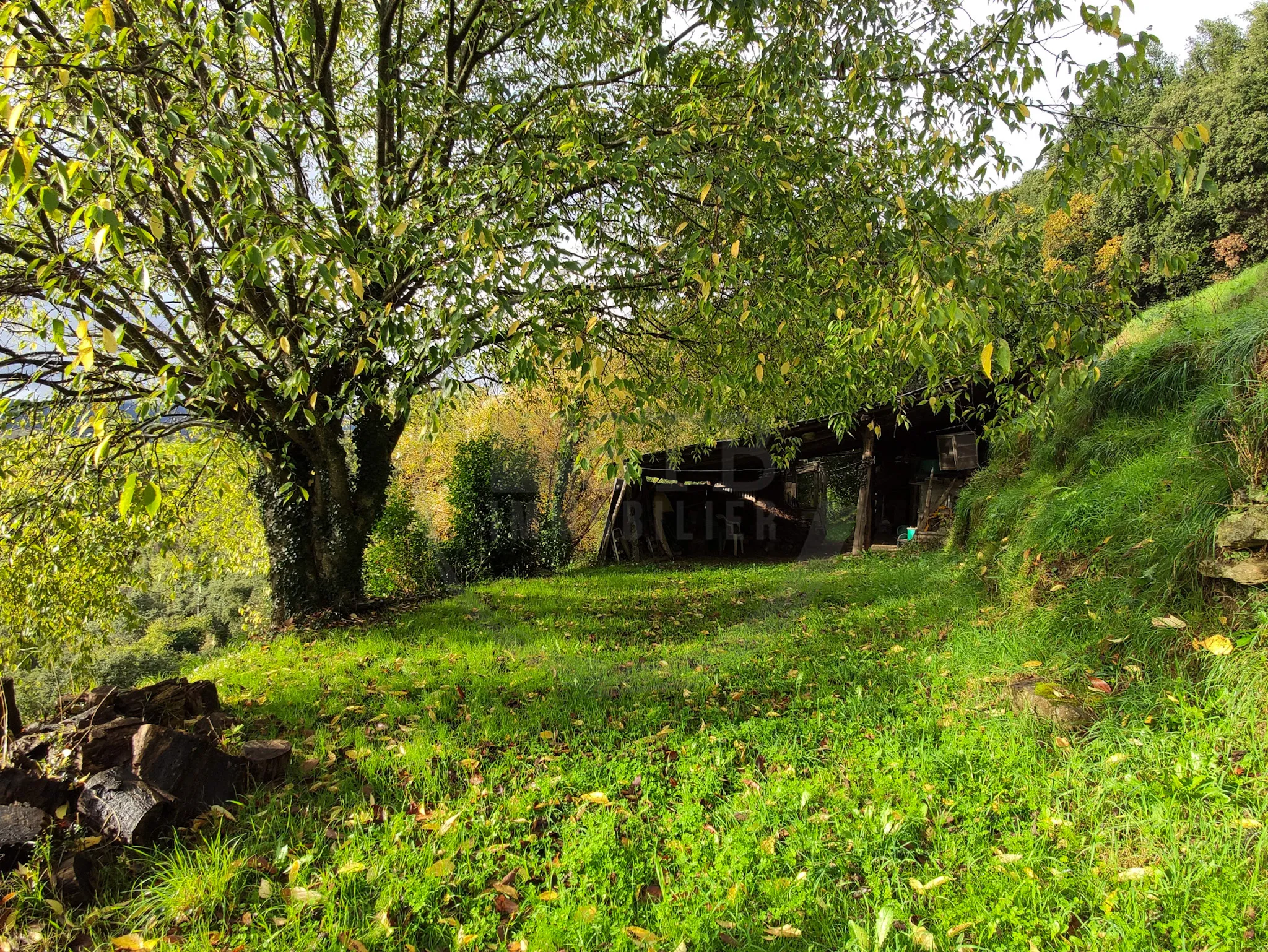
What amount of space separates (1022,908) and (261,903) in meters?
3.00

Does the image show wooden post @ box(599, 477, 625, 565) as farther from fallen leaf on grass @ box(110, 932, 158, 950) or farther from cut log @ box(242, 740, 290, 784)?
fallen leaf on grass @ box(110, 932, 158, 950)

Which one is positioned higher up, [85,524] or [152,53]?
[152,53]

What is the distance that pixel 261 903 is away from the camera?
252 cm

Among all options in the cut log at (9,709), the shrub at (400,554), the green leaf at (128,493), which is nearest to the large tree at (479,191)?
the green leaf at (128,493)

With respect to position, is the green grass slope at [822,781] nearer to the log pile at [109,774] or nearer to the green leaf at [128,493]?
the log pile at [109,774]

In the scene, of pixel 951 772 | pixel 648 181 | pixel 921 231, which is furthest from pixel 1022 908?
pixel 648 181

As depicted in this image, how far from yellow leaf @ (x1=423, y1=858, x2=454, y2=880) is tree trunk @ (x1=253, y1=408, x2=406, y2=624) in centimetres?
622

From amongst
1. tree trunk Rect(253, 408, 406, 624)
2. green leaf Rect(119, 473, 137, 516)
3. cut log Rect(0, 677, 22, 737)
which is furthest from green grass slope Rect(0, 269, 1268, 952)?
tree trunk Rect(253, 408, 406, 624)

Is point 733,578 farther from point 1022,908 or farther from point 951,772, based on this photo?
point 1022,908

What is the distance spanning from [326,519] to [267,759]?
523 centimetres

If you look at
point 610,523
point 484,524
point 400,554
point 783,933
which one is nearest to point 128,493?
point 783,933

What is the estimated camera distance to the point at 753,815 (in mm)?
3027

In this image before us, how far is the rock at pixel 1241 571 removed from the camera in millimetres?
3289

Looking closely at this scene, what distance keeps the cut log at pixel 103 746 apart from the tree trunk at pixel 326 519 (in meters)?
4.93
